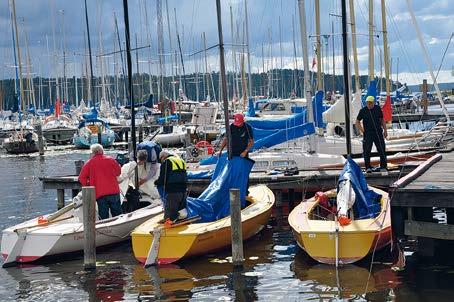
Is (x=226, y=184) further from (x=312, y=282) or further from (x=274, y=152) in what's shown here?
(x=274, y=152)

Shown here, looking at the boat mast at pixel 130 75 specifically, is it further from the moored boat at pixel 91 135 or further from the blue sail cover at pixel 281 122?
the moored boat at pixel 91 135

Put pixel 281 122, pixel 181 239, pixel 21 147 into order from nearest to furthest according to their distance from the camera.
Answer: pixel 181 239 → pixel 281 122 → pixel 21 147

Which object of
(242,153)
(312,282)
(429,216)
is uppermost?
(242,153)

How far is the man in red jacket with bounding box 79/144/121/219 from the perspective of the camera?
1484cm

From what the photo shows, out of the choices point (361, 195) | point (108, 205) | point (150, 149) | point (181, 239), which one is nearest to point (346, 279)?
point (361, 195)

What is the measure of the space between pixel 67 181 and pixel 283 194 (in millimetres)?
6087

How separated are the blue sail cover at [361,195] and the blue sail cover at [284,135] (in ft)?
14.8

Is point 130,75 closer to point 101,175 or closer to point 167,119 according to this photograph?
point 101,175

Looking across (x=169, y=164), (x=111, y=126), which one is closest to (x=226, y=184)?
(x=169, y=164)

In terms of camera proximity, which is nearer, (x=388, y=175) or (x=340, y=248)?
(x=340, y=248)

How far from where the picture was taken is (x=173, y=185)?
547 inches

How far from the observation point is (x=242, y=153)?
1600 centimetres

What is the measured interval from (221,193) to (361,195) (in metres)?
2.85

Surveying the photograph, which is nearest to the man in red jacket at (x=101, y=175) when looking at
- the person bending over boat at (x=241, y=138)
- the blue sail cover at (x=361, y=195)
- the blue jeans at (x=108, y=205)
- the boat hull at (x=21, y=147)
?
the blue jeans at (x=108, y=205)
